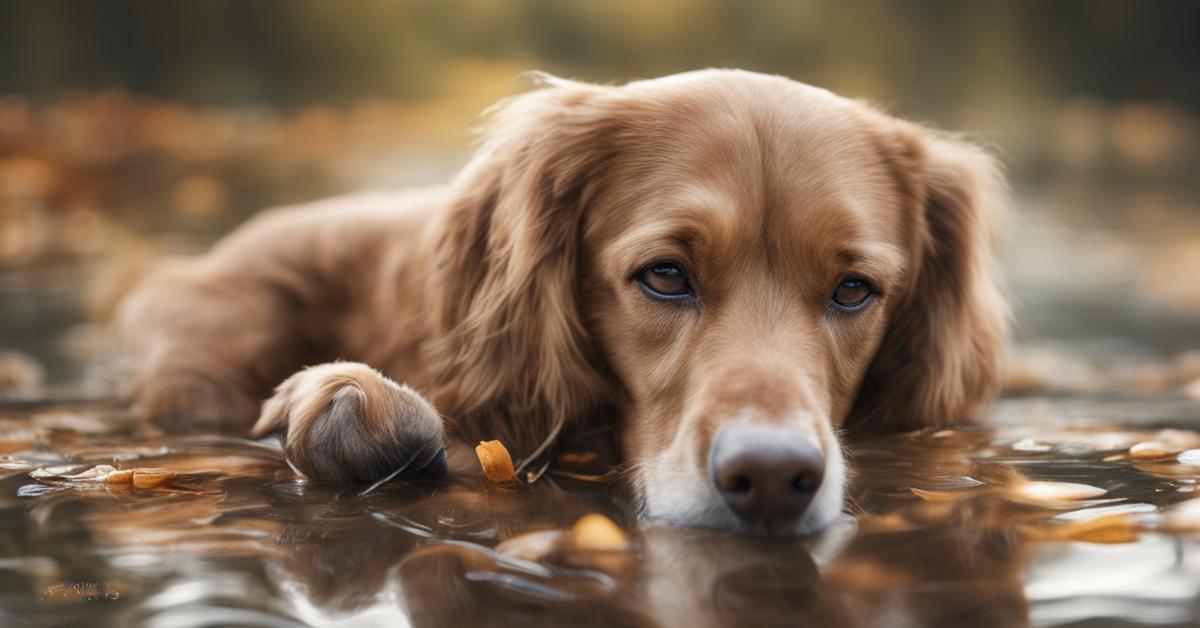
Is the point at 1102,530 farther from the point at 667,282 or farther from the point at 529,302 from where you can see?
the point at 529,302

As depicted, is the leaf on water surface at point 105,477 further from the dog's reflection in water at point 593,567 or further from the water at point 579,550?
the dog's reflection in water at point 593,567

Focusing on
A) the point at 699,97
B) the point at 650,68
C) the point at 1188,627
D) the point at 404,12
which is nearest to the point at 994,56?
the point at 650,68

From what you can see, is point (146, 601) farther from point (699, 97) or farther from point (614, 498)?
point (699, 97)

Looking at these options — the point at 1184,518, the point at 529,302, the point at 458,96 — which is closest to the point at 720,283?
the point at 529,302

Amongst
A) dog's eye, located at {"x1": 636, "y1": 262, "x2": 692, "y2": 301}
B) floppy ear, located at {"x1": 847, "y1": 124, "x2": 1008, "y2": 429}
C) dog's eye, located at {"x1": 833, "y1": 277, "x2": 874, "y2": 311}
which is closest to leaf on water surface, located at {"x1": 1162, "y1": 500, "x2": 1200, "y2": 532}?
dog's eye, located at {"x1": 833, "y1": 277, "x2": 874, "y2": 311}

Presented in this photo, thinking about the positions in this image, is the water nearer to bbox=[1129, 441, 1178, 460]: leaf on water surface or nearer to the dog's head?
bbox=[1129, 441, 1178, 460]: leaf on water surface

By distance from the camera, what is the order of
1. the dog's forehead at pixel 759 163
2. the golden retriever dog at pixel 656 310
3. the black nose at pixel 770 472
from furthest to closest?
the dog's forehead at pixel 759 163
the golden retriever dog at pixel 656 310
the black nose at pixel 770 472

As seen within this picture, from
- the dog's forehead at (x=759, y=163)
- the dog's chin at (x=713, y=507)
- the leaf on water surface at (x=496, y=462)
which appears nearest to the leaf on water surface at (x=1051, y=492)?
the dog's chin at (x=713, y=507)
